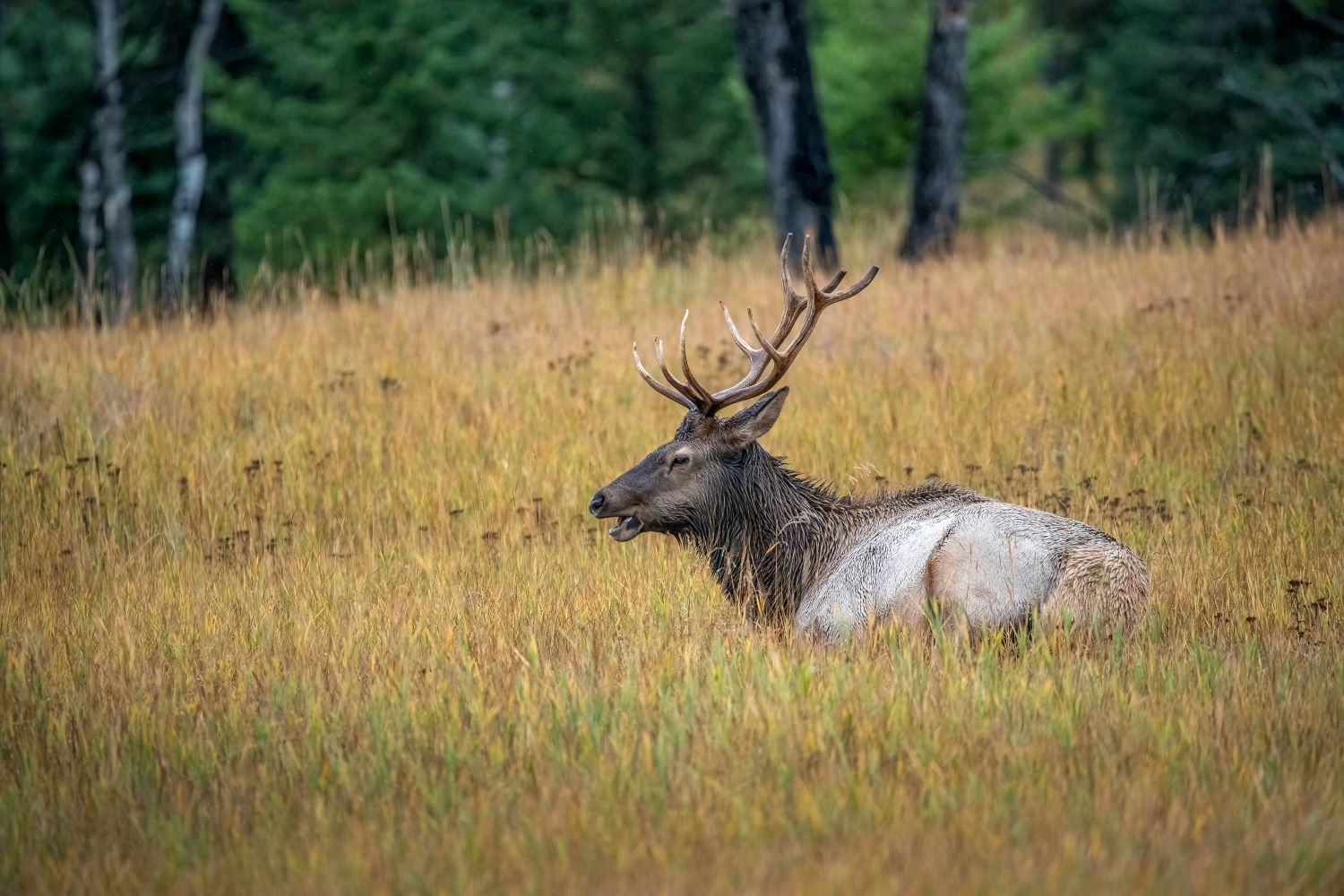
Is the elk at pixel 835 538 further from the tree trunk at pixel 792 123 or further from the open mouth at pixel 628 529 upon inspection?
the tree trunk at pixel 792 123

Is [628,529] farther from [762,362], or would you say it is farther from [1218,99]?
[1218,99]

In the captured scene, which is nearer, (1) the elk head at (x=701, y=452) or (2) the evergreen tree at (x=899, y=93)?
(1) the elk head at (x=701, y=452)

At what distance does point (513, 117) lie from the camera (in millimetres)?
22203

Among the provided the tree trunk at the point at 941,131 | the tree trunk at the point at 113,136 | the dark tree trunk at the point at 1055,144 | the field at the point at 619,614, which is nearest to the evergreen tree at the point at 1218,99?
the tree trunk at the point at 941,131

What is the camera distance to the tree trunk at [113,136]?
17031 millimetres

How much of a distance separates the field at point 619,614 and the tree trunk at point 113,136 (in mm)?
6207

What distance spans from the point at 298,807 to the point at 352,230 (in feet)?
51.7

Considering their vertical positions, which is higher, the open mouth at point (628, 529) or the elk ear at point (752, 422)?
the elk ear at point (752, 422)

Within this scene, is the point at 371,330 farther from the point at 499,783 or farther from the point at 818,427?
the point at 499,783

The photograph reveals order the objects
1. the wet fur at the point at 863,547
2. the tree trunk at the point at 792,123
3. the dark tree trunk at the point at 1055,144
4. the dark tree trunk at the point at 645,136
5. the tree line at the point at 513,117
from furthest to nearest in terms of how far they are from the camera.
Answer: the dark tree trunk at the point at 1055,144 → the dark tree trunk at the point at 645,136 → the tree line at the point at 513,117 → the tree trunk at the point at 792,123 → the wet fur at the point at 863,547

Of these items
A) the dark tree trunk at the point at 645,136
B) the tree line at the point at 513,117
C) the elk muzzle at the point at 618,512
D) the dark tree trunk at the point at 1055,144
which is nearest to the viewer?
the elk muzzle at the point at 618,512

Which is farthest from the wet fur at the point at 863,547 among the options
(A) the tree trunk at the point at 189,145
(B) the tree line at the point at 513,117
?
(A) the tree trunk at the point at 189,145

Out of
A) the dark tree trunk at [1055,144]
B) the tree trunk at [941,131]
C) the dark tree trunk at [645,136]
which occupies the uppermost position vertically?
the dark tree trunk at [1055,144]

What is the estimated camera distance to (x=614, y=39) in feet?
74.0
